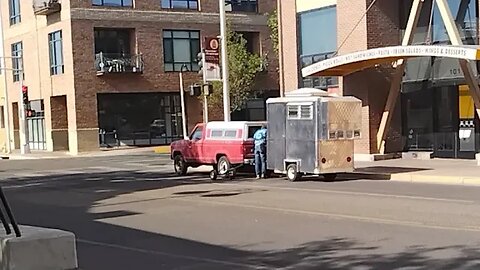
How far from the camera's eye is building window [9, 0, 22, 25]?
5431 cm

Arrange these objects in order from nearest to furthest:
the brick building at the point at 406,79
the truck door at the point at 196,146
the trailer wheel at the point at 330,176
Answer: the trailer wheel at the point at 330,176 → the truck door at the point at 196,146 → the brick building at the point at 406,79

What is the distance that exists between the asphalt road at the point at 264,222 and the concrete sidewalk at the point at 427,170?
3.04ft

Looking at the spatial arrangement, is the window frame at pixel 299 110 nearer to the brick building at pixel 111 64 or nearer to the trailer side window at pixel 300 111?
the trailer side window at pixel 300 111

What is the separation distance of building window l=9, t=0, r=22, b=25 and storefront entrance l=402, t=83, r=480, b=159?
35.2 metres

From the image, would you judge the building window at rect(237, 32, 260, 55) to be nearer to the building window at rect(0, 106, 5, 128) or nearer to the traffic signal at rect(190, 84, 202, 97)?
the building window at rect(0, 106, 5, 128)

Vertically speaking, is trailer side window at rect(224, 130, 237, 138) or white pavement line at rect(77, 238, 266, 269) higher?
trailer side window at rect(224, 130, 237, 138)

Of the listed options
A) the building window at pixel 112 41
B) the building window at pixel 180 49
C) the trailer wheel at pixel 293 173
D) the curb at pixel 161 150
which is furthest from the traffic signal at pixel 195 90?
the building window at pixel 180 49

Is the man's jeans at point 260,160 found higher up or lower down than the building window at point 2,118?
lower down

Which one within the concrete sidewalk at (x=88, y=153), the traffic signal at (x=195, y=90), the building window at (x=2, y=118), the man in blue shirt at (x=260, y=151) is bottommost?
the concrete sidewalk at (x=88, y=153)

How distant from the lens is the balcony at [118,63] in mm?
46375

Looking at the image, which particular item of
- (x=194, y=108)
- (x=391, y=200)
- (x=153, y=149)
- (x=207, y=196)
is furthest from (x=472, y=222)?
(x=194, y=108)

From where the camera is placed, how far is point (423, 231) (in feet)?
36.6

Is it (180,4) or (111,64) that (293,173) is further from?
(180,4)

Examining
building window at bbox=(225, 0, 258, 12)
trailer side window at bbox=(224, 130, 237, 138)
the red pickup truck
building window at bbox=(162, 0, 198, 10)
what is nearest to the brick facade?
the red pickup truck
